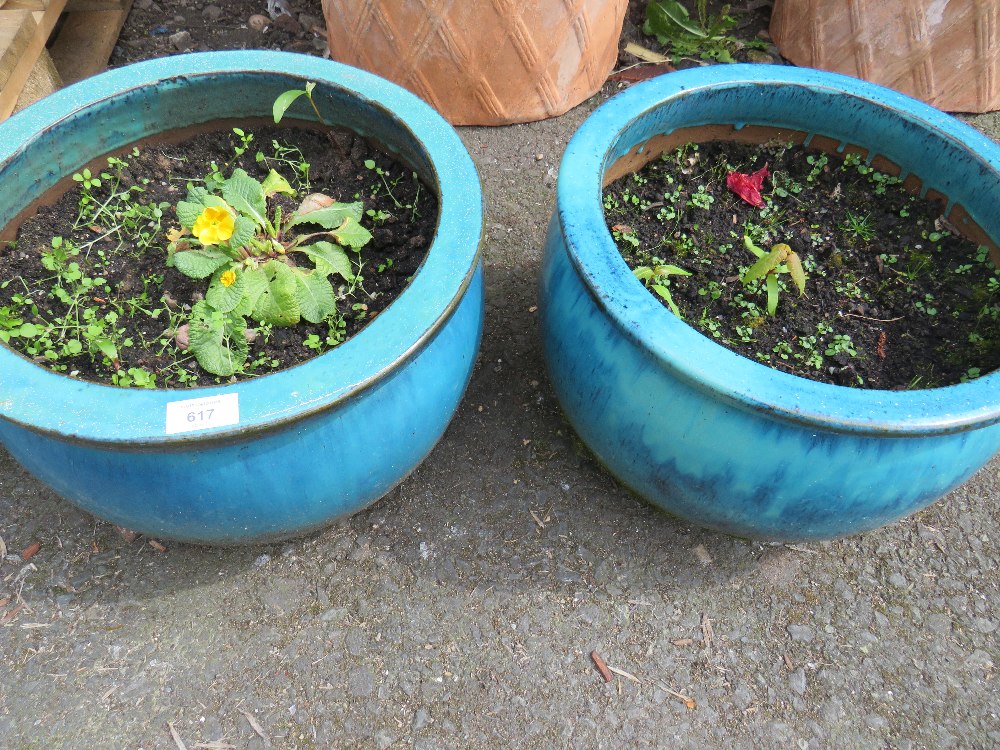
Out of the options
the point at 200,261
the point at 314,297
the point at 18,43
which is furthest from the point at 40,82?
the point at 314,297

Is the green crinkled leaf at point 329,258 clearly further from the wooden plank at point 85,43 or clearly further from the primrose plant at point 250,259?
the wooden plank at point 85,43

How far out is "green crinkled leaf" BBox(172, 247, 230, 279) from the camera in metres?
1.69

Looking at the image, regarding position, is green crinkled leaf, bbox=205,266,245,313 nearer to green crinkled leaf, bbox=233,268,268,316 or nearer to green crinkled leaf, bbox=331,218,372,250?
green crinkled leaf, bbox=233,268,268,316

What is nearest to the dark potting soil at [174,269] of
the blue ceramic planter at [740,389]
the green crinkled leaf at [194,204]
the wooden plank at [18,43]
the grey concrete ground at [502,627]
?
the green crinkled leaf at [194,204]

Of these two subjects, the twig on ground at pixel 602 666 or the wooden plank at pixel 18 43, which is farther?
the wooden plank at pixel 18 43

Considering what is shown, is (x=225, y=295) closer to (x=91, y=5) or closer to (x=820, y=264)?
(x=820, y=264)

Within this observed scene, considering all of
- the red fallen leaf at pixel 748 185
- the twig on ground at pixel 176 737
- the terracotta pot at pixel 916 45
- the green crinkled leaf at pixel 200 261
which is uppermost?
the green crinkled leaf at pixel 200 261

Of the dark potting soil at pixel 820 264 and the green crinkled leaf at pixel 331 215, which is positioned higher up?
the green crinkled leaf at pixel 331 215

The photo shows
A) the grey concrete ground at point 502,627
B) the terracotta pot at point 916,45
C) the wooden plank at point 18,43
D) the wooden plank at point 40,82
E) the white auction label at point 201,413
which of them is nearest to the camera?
the white auction label at point 201,413

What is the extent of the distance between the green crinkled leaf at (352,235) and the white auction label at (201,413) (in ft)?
2.01

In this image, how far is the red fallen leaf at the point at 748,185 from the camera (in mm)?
2125

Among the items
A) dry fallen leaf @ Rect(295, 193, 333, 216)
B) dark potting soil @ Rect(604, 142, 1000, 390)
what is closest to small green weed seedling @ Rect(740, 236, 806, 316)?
dark potting soil @ Rect(604, 142, 1000, 390)

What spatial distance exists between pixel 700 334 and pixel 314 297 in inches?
33.2

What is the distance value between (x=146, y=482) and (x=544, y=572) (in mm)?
975
